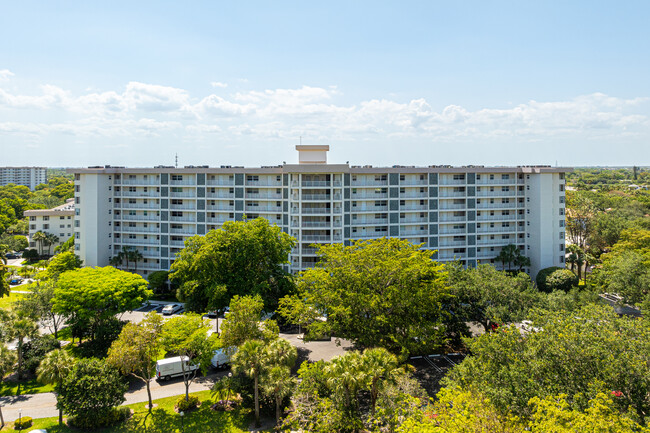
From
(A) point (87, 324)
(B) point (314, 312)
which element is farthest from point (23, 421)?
(B) point (314, 312)

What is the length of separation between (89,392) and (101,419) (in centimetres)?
240

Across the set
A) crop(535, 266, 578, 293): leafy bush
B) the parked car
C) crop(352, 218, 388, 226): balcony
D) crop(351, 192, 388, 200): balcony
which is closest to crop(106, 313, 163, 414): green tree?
the parked car

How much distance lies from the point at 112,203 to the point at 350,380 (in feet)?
195

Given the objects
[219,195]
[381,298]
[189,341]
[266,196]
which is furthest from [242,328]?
[219,195]

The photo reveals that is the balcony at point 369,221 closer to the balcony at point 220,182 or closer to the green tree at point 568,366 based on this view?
the balcony at point 220,182

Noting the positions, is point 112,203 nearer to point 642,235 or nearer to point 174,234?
point 174,234

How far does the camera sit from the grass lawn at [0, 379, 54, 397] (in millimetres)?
33838

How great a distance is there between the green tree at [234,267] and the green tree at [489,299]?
18024mm

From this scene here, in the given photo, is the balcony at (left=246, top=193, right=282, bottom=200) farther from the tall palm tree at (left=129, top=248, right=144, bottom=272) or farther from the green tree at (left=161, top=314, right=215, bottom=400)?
the green tree at (left=161, top=314, right=215, bottom=400)

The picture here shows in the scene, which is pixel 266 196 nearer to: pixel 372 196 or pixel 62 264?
pixel 372 196

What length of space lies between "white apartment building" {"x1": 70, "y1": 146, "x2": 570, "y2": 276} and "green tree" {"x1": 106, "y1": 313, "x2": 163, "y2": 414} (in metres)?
31.0

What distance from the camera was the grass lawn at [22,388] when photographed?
33838 millimetres

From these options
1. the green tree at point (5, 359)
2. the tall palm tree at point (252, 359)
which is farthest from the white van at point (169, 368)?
the green tree at point (5, 359)

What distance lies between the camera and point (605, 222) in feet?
263
